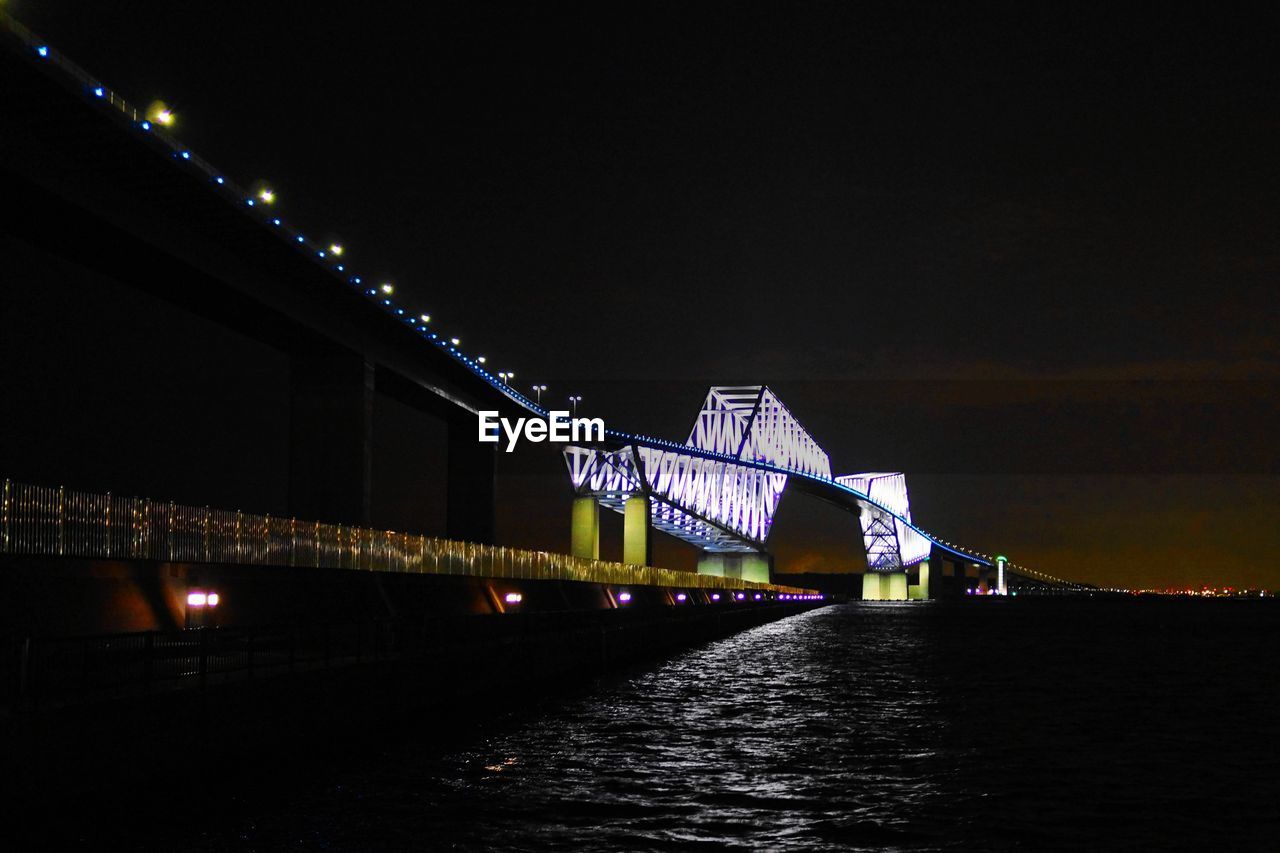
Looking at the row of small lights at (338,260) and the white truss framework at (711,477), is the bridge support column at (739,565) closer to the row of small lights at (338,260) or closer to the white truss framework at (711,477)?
the white truss framework at (711,477)

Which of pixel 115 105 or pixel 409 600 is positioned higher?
pixel 115 105

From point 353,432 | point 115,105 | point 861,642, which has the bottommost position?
point 861,642

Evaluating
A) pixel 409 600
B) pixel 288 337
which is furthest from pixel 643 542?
pixel 409 600

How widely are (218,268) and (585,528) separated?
67.2m

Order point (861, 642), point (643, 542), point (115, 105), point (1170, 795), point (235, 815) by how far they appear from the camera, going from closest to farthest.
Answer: point (235, 815)
point (1170, 795)
point (115, 105)
point (861, 642)
point (643, 542)

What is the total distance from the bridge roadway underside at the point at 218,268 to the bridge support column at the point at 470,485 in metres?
7.70

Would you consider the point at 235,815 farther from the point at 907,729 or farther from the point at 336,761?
the point at 907,729

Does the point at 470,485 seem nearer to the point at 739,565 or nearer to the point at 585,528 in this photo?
the point at 585,528

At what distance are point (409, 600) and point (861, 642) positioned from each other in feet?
99.5

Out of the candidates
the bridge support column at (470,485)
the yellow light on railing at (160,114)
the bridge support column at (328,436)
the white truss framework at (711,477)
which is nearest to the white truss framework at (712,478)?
the white truss framework at (711,477)

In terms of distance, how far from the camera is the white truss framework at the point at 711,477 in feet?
400

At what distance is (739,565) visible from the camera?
177625mm

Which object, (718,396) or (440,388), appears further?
(718,396)

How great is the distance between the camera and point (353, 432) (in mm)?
64438
